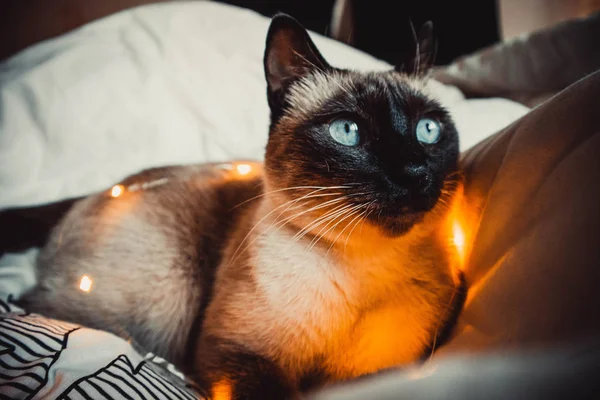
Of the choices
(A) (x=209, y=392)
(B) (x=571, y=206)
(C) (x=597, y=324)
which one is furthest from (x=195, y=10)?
(C) (x=597, y=324)

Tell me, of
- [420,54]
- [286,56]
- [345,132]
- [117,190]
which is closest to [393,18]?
[420,54]

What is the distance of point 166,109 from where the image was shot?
153cm

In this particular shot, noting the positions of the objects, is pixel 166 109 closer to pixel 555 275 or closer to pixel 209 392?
pixel 209 392

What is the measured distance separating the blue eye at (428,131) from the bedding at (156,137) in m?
0.13

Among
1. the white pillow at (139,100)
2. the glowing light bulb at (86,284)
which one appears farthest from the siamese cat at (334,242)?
the white pillow at (139,100)

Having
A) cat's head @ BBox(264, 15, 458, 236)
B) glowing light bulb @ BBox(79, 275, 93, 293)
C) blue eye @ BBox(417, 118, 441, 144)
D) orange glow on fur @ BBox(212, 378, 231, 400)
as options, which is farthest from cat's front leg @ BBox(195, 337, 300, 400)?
blue eye @ BBox(417, 118, 441, 144)

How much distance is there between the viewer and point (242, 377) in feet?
2.56

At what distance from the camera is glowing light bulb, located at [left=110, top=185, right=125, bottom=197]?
119 centimetres

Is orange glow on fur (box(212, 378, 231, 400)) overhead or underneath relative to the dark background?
underneath

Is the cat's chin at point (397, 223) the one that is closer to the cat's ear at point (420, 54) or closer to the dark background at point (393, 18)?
the cat's ear at point (420, 54)

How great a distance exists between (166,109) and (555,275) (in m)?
1.44

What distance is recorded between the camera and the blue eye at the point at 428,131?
0.83 m

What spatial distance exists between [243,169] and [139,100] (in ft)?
1.83

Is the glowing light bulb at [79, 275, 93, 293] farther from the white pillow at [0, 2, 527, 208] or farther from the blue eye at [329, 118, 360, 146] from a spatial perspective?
the blue eye at [329, 118, 360, 146]
